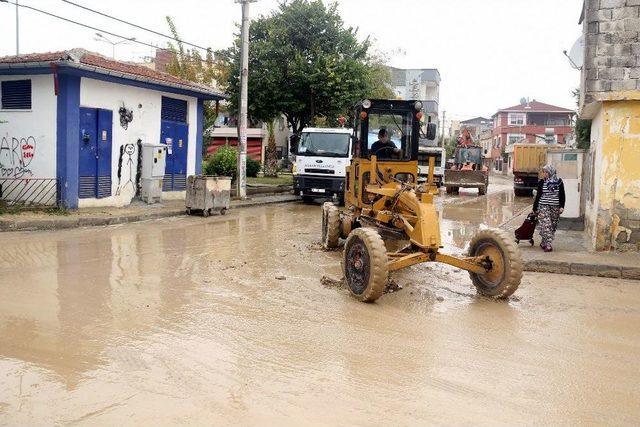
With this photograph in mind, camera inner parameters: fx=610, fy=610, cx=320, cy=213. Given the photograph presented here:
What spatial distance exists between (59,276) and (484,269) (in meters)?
5.56

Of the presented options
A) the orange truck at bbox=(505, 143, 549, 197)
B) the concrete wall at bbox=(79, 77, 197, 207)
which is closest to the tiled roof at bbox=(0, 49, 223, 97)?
the concrete wall at bbox=(79, 77, 197, 207)

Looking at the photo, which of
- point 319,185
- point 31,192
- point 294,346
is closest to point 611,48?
point 294,346

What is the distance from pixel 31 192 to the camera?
15336mm

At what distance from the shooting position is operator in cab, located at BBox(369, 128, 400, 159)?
1022 centimetres

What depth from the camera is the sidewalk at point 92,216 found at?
12734 millimetres

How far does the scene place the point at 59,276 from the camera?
813 centimetres

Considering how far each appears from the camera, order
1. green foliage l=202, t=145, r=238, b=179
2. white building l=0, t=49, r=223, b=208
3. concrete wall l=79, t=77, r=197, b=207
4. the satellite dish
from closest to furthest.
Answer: the satellite dish
white building l=0, t=49, r=223, b=208
concrete wall l=79, t=77, r=197, b=207
green foliage l=202, t=145, r=238, b=179

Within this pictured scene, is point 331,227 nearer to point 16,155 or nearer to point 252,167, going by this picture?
point 16,155

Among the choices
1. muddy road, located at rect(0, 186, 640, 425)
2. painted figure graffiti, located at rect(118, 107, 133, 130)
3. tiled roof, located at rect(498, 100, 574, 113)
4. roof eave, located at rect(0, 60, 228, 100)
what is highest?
tiled roof, located at rect(498, 100, 574, 113)

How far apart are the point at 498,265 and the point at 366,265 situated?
5.57 ft

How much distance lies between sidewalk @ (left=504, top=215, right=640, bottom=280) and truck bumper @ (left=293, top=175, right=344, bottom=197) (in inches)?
384

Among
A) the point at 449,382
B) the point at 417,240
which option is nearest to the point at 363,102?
the point at 417,240

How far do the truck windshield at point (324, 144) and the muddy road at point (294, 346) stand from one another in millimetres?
11209

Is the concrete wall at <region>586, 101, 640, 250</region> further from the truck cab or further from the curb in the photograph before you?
the truck cab
